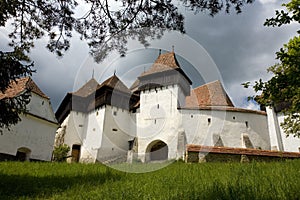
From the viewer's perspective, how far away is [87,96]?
34688 millimetres

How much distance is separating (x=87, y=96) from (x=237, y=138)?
21.0m

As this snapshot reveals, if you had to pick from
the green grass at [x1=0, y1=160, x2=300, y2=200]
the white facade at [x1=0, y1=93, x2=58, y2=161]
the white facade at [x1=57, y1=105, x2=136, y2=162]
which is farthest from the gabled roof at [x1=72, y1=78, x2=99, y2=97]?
the green grass at [x1=0, y1=160, x2=300, y2=200]

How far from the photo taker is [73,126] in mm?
31812

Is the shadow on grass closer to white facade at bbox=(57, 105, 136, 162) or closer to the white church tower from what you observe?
the white church tower

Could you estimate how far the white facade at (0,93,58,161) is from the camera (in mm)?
15703

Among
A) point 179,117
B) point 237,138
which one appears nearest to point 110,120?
point 179,117

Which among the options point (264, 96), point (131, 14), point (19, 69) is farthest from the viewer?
point (19, 69)

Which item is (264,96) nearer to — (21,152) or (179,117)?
(21,152)

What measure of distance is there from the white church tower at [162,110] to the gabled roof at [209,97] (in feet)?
3.22

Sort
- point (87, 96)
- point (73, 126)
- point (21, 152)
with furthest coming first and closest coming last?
point (87, 96) < point (73, 126) < point (21, 152)

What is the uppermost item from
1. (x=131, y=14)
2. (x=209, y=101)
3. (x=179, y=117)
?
(x=209, y=101)

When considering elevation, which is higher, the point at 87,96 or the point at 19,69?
the point at 87,96

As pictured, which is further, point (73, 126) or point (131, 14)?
point (73, 126)

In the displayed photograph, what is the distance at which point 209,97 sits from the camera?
2738 cm
